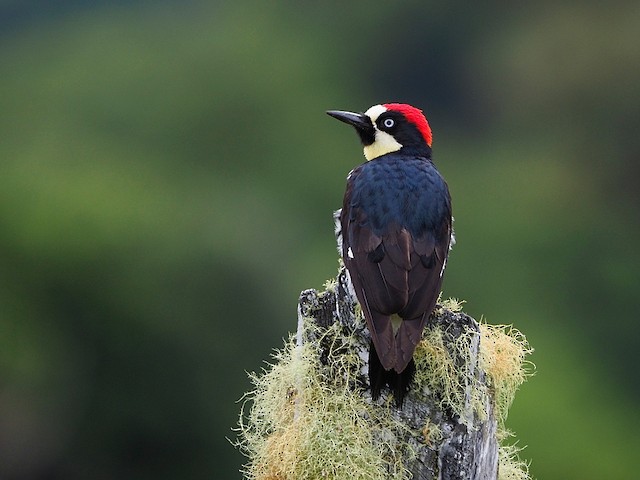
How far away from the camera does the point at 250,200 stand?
40.7ft

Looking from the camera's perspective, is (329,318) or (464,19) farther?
(464,19)

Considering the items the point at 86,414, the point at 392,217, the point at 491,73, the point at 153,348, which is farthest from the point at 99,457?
the point at 491,73

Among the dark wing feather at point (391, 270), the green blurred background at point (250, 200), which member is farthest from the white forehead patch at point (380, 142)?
the green blurred background at point (250, 200)

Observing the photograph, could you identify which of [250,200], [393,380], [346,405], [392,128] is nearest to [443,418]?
[393,380]

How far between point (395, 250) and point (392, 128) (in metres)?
1.15

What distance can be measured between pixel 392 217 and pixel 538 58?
11516 mm

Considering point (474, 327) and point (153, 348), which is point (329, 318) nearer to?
point (474, 327)

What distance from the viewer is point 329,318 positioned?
11.5 ft

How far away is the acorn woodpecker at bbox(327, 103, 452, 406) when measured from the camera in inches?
132

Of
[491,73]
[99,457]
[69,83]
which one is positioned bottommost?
[99,457]

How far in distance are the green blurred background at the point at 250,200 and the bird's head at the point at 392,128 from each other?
4541 millimetres

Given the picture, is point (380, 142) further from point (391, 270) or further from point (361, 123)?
point (391, 270)

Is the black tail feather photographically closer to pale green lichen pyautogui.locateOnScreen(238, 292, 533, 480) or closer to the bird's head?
pale green lichen pyautogui.locateOnScreen(238, 292, 533, 480)

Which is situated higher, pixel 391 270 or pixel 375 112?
pixel 375 112
